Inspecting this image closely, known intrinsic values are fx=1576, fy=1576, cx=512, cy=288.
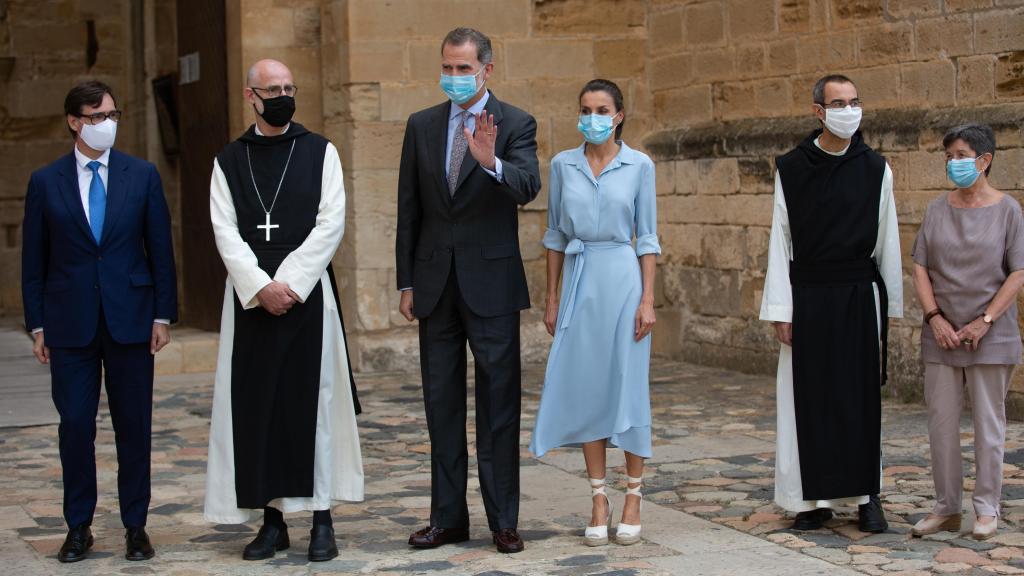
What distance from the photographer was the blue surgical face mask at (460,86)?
5641mm

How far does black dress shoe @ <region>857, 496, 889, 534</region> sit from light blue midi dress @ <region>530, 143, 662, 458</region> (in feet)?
2.82

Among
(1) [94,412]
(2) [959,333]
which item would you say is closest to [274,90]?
(1) [94,412]

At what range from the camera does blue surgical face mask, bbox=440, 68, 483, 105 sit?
222 inches

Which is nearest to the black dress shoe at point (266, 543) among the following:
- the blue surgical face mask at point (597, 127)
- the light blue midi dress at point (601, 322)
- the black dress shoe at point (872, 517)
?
the light blue midi dress at point (601, 322)

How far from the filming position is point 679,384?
10.2 metres

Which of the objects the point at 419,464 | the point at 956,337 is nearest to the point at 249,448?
the point at 419,464

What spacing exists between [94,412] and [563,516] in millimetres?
1863

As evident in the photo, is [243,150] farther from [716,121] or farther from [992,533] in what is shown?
[716,121]

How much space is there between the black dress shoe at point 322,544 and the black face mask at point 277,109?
1458 mm

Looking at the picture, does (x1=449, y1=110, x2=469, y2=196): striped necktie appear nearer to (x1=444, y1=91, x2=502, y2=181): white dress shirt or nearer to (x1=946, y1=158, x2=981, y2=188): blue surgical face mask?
(x1=444, y1=91, x2=502, y2=181): white dress shirt

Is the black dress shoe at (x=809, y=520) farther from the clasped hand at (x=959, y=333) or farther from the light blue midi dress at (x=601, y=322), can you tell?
the clasped hand at (x=959, y=333)

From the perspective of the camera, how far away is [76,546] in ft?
18.5

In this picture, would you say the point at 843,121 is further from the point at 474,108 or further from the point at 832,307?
the point at 474,108

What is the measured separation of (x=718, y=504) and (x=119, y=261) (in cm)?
257
